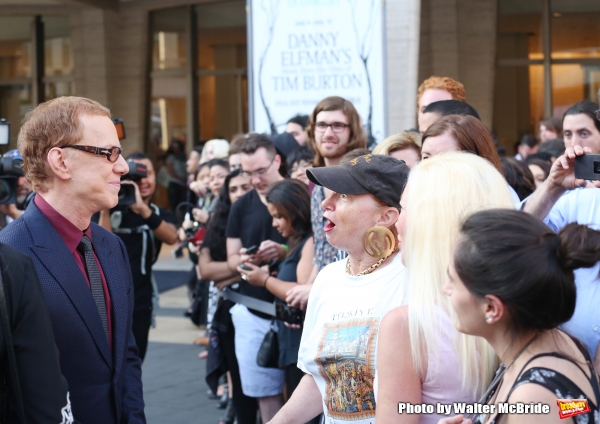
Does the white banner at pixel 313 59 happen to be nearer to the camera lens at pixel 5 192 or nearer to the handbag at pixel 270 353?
the handbag at pixel 270 353

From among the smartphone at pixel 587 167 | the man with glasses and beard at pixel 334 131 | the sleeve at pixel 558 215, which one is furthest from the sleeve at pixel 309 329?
the man with glasses and beard at pixel 334 131

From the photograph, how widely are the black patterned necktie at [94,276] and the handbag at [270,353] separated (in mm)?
1939

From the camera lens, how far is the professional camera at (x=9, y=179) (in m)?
4.39

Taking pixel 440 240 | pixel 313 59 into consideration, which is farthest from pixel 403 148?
pixel 313 59

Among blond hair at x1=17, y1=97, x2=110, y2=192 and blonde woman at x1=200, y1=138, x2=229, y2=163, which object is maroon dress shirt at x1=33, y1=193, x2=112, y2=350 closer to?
blond hair at x1=17, y1=97, x2=110, y2=192

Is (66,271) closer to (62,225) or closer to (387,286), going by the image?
(62,225)

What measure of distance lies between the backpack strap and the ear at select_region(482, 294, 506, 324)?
1221mm

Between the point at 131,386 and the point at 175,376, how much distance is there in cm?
435

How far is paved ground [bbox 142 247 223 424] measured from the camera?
6027mm

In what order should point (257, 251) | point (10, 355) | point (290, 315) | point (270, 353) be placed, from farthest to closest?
1. point (257, 251)
2. point (270, 353)
3. point (290, 315)
4. point (10, 355)

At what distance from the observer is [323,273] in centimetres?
287

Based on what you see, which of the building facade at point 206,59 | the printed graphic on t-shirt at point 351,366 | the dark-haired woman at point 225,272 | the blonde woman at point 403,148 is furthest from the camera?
the building facade at point 206,59

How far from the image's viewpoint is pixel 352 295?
263 cm

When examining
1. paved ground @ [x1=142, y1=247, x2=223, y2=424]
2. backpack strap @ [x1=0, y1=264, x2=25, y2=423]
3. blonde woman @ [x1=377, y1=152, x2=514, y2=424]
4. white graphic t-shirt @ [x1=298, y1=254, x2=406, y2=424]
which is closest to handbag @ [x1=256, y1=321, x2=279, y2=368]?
paved ground @ [x1=142, y1=247, x2=223, y2=424]
